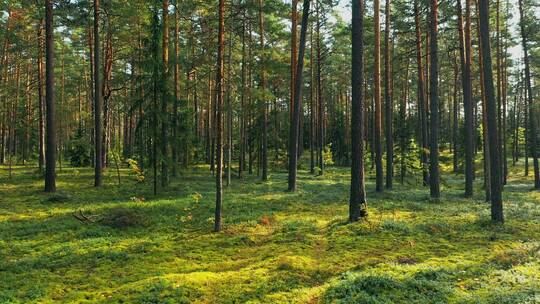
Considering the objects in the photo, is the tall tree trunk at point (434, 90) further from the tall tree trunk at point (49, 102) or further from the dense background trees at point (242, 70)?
the tall tree trunk at point (49, 102)

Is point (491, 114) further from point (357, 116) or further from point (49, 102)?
point (49, 102)

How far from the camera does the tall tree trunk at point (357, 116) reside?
42.2 feet

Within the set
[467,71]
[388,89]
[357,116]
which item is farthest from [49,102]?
[467,71]

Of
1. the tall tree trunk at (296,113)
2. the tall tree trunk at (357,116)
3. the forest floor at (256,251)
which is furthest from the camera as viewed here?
the tall tree trunk at (296,113)

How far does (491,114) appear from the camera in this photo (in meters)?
13.3

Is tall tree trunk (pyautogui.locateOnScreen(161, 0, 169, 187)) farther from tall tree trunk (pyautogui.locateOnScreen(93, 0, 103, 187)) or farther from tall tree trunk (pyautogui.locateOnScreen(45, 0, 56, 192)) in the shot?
tall tree trunk (pyautogui.locateOnScreen(45, 0, 56, 192))

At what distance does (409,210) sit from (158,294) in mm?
12803

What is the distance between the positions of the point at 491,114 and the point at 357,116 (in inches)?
188

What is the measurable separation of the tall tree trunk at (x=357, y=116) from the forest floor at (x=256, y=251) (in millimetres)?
768

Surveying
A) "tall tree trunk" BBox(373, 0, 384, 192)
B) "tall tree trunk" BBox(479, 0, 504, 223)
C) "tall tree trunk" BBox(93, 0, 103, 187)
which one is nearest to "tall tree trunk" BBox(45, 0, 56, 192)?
"tall tree trunk" BBox(93, 0, 103, 187)

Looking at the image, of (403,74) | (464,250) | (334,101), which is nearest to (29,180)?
(464,250)

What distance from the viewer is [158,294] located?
23.2 ft

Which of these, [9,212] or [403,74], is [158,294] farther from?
[403,74]

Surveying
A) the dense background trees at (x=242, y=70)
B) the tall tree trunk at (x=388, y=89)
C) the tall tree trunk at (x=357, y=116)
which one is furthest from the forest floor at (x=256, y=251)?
the tall tree trunk at (x=388, y=89)
